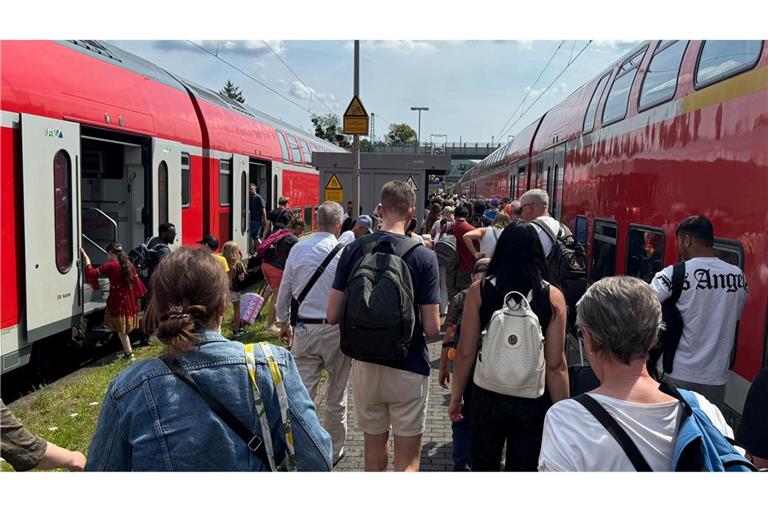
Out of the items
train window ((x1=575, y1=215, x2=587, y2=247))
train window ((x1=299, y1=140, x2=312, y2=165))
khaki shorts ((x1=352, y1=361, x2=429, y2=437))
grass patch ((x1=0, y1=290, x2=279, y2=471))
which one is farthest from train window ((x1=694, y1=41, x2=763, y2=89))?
train window ((x1=299, y1=140, x2=312, y2=165))

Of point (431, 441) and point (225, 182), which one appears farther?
point (225, 182)

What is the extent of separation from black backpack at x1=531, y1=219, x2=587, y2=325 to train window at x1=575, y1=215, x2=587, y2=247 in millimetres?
1920

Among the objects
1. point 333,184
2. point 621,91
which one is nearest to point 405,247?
point 621,91

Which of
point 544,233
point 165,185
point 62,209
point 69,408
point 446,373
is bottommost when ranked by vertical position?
point 69,408

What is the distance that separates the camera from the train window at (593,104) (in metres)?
8.17

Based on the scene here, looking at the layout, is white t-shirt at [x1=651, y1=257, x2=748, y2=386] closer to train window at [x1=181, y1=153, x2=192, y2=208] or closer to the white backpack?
the white backpack

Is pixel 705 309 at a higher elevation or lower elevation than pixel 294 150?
lower

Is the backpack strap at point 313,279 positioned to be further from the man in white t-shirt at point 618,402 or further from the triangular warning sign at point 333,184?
the triangular warning sign at point 333,184

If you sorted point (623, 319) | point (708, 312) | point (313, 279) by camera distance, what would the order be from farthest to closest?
1. point (313, 279)
2. point (708, 312)
3. point (623, 319)

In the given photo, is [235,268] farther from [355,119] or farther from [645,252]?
[645,252]

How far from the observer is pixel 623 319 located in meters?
2.08

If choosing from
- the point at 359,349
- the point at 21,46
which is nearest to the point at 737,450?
the point at 359,349

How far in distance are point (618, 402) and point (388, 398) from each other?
209cm

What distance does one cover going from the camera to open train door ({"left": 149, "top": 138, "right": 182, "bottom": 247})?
8531mm
